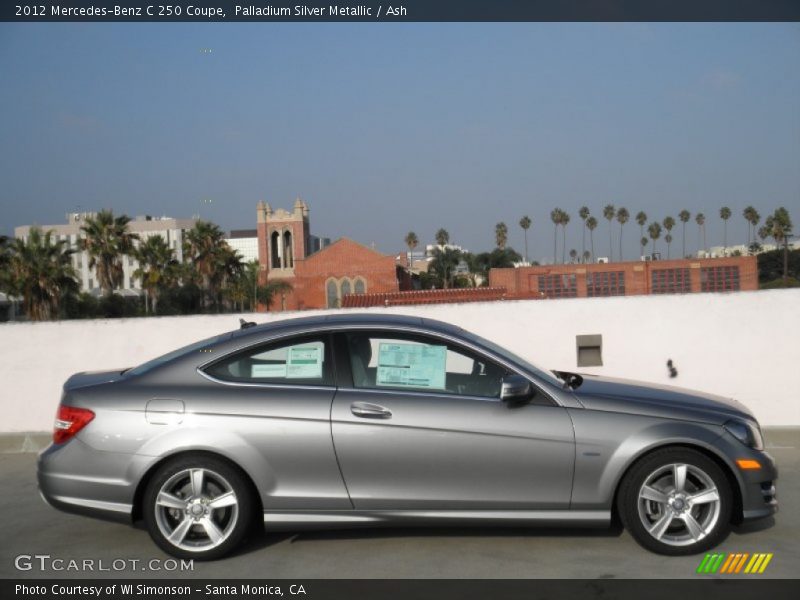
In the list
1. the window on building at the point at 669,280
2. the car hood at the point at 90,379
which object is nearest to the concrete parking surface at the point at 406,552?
the car hood at the point at 90,379

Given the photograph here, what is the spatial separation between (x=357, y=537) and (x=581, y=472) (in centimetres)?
152

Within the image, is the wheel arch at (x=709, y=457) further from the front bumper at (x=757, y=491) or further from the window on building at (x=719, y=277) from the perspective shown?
the window on building at (x=719, y=277)

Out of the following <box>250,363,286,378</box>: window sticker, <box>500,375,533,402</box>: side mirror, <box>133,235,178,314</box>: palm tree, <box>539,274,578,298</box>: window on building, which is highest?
<box>133,235,178,314</box>: palm tree

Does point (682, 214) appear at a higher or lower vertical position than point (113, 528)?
higher

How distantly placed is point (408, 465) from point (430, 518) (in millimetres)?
335

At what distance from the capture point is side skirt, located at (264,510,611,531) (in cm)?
505

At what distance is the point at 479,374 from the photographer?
5.32 meters

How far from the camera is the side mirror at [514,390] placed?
5051 millimetres

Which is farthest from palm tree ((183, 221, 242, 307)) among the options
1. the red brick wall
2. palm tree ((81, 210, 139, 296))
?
the red brick wall

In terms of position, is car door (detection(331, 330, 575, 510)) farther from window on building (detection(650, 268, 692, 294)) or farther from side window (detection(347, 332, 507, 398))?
window on building (detection(650, 268, 692, 294))

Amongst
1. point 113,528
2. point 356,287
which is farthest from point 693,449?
point 356,287

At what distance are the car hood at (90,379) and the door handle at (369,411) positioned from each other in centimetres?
154

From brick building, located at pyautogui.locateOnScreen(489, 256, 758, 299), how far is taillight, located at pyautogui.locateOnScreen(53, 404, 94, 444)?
8026 cm
